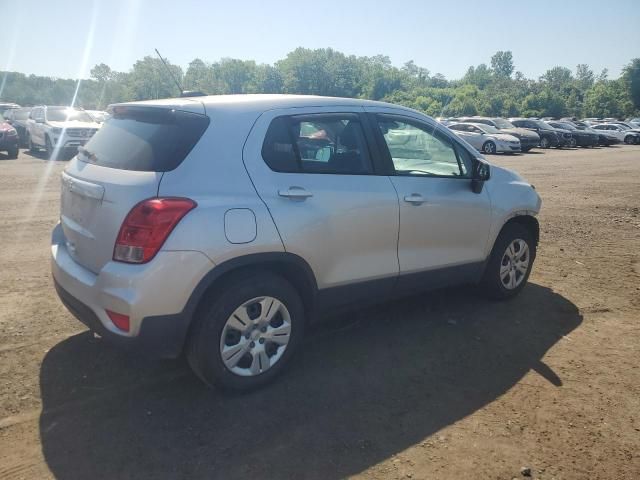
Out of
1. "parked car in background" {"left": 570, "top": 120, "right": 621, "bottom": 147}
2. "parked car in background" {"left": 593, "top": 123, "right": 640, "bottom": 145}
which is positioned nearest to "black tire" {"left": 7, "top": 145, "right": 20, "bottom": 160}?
"parked car in background" {"left": 570, "top": 120, "right": 621, "bottom": 147}

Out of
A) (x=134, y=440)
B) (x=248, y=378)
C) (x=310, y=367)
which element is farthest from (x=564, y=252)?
(x=134, y=440)

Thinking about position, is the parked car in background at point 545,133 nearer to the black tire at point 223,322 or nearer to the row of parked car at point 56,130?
the row of parked car at point 56,130

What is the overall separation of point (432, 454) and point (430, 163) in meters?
2.31

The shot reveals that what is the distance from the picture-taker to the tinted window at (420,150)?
3965 millimetres

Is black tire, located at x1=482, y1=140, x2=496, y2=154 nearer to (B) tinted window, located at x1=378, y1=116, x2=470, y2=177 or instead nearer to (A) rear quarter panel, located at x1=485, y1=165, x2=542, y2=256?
(A) rear quarter panel, located at x1=485, y1=165, x2=542, y2=256

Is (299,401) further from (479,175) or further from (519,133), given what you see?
(519,133)

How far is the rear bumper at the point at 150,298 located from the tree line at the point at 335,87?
6158cm

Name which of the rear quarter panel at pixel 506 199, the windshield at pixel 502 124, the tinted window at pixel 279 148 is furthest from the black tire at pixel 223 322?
the windshield at pixel 502 124

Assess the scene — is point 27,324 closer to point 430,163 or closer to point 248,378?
point 248,378

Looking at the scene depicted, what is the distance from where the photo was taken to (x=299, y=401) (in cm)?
325

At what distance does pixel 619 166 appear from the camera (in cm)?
1966

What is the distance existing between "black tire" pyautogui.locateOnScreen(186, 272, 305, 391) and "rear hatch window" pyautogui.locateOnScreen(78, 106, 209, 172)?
803 millimetres

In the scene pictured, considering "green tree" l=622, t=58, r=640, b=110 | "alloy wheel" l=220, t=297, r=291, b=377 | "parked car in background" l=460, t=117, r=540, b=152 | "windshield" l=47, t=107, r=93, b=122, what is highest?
"green tree" l=622, t=58, r=640, b=110

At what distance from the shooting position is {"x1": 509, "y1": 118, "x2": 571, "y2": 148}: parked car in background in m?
30.3
